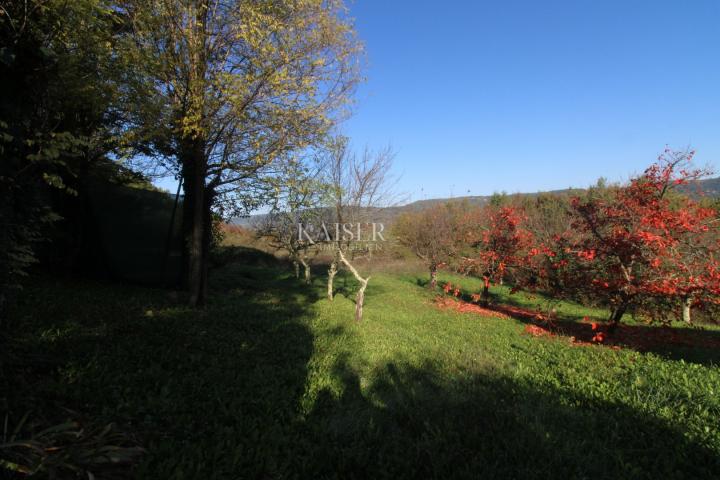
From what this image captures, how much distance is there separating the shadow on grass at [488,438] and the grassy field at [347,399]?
1cm

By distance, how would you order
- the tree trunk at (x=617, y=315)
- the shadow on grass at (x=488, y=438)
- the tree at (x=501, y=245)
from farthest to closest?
the tree at (x=501, y=245) < the tree trunk at (x=617, y=315) < the shadow on grass at (x=488, y=438)

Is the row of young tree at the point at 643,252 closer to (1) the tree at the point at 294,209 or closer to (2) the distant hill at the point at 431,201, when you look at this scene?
(2) the distant hill at the point at 431,201

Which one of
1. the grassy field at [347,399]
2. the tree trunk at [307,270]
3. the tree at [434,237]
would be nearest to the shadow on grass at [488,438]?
the grassy field at [347,399]

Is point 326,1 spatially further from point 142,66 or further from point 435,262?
point 435,262

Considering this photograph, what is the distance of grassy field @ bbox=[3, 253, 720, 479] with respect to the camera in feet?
8.96

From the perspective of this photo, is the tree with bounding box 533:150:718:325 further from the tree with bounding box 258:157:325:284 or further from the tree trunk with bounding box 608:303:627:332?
the tree with bounding box 258:157:325:284

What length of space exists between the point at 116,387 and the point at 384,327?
20.2 ft

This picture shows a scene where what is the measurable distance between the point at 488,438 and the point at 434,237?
1817 cm

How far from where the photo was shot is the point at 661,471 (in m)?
2.76

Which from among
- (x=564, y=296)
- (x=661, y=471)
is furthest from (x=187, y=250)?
(x=564, y=296)

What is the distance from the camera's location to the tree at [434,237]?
20.3 meters

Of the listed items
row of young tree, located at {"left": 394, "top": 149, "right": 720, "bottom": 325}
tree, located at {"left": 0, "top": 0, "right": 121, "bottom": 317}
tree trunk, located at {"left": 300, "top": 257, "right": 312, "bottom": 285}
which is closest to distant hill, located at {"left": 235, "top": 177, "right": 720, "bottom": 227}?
row of young tree, located at {"left": 394, "top": 149, "right": 720, "bottom": 325}

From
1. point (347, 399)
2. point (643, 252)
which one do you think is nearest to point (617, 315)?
point (643, 252)

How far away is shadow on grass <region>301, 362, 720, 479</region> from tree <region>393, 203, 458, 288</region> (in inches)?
637
